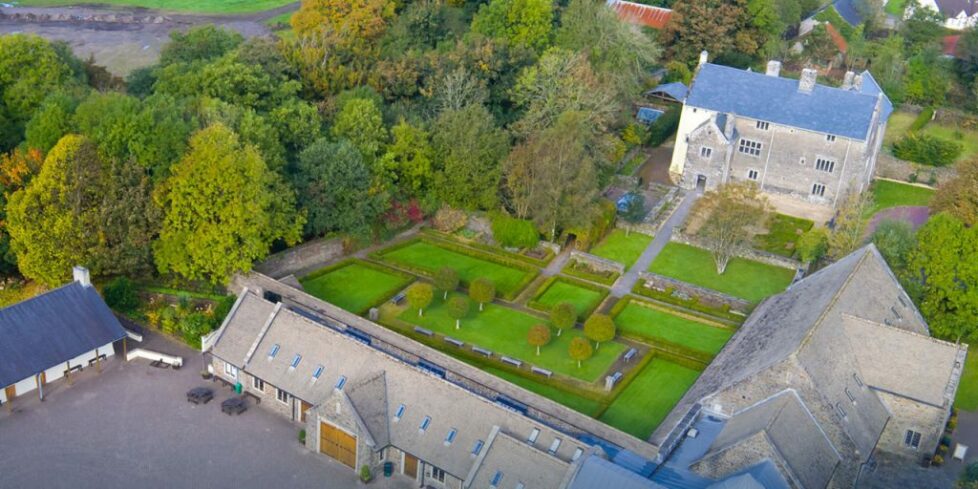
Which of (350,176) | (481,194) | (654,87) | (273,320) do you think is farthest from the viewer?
(654,87)

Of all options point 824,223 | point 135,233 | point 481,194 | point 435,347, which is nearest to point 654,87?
point 824,223

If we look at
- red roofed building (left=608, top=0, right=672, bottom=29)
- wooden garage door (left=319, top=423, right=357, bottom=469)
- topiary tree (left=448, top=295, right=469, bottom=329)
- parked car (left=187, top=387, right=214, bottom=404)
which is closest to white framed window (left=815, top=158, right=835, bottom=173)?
topiary tree (left=448, top=295, right=469, bottom=329)

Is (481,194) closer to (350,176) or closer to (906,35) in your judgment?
(350,176)

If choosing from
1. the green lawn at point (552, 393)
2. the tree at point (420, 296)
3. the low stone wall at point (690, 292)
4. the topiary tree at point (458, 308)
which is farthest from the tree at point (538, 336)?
the low stone wall at point (690, 292)

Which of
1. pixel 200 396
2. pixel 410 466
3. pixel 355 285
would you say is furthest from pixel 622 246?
pixel 200 396

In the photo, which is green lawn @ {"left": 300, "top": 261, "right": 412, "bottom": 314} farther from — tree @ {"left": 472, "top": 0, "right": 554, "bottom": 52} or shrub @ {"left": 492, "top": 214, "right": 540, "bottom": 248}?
tree @ {"left": 472, "top": 0, "right": 554, "bottom": 52}

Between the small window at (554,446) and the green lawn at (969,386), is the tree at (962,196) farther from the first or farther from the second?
the small window at (554,446)

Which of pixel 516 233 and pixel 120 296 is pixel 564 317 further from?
pixel 120 296
